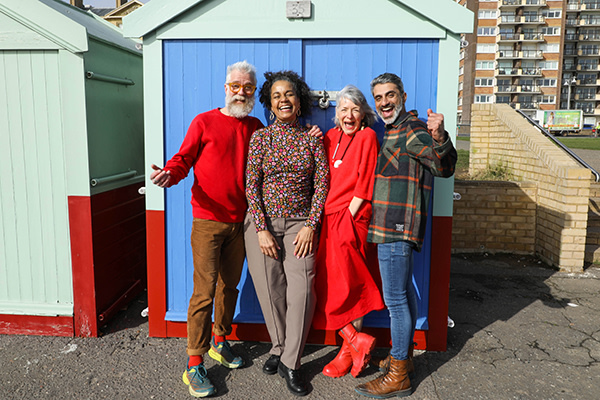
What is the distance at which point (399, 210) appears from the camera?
303cm

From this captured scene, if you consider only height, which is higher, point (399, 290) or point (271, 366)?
point (399, 290)

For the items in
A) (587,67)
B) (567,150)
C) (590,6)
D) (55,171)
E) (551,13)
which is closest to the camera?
(55,171)

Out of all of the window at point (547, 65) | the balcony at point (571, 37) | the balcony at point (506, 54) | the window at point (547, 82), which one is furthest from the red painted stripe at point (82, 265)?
the balcony at point (571, 37)

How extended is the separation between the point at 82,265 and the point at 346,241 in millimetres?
2315

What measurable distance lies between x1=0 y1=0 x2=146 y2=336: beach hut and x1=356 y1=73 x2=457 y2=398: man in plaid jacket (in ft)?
7.83

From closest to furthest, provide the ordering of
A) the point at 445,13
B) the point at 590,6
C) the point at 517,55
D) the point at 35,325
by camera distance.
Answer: the point at 445,13, the point at 35,325, the point at 517,55, the point at 590,6

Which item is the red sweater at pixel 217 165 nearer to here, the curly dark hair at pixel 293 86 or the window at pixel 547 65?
the curly dark hair at pixel 293 86

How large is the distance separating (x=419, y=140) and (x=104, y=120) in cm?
278

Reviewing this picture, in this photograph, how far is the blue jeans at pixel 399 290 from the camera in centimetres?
306

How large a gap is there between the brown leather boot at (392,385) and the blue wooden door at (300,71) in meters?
0.62

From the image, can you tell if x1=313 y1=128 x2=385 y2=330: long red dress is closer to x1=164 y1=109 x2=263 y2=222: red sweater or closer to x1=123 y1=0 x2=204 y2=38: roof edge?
x1=164 y1=109 x2=263 y2=222: red sweater

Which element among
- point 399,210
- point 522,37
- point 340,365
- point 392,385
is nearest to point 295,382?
point 340,365

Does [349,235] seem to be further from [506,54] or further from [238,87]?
[506,54]

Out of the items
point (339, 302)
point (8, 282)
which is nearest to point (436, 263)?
point (339, 302)
